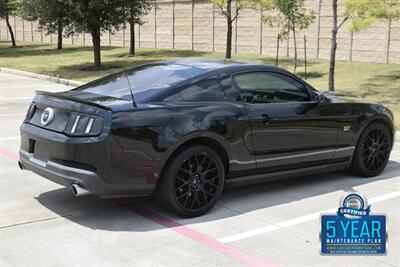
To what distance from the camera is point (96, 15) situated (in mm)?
21984

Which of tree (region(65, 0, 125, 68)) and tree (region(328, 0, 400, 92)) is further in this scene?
tree (region(65, 0, 125, 68))

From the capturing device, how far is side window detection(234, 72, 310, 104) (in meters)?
5.93

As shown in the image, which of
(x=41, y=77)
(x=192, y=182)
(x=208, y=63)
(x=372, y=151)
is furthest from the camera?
(x=41, y=77)

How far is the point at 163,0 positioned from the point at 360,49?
13.2m

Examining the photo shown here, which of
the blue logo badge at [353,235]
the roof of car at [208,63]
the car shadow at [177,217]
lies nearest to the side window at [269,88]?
the roof of car at [208,63]

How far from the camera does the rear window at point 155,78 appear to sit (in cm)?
545

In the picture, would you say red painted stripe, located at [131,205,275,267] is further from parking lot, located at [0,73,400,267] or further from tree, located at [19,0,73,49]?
tree, located at [19,0,73,49]

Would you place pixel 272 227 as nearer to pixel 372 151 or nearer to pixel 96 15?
pixel 372 151

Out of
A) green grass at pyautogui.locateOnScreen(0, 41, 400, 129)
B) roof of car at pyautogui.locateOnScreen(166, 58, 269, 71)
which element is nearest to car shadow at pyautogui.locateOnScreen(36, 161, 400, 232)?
roof of car at pyautogui.locateOnScreen(166, 58, 269, 71)

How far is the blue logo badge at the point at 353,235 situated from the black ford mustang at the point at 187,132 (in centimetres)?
134

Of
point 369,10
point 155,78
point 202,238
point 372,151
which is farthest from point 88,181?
point 369,10

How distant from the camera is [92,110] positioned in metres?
5.03

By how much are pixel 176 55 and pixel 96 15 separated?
5.80m

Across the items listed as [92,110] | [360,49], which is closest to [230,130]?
[92,110]
